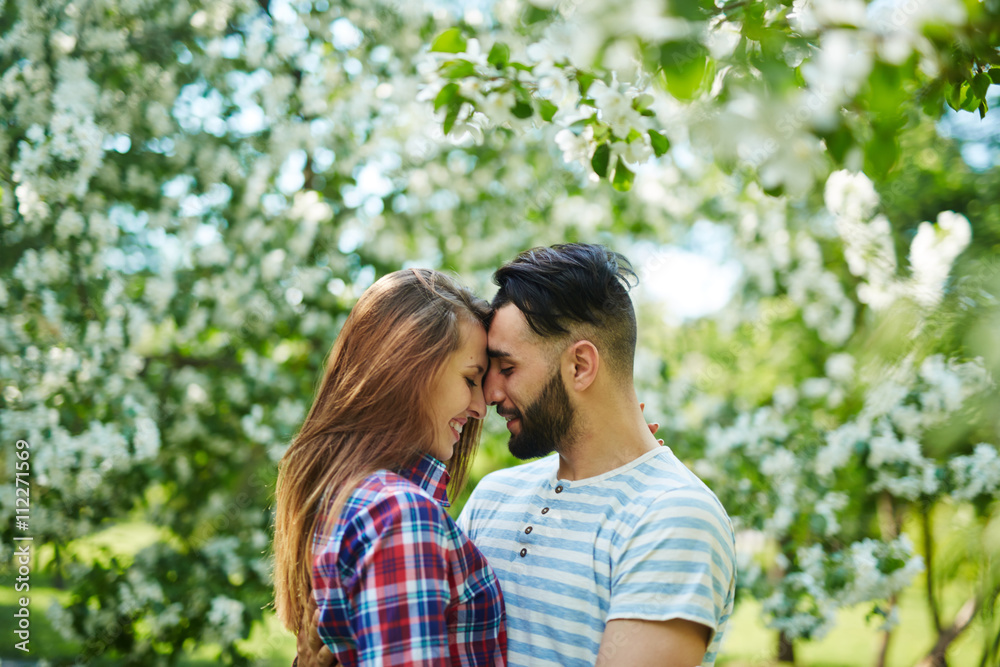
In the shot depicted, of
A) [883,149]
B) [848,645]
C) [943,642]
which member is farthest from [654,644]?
[848,645]

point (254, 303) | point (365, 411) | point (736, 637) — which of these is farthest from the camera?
point (736, 637)

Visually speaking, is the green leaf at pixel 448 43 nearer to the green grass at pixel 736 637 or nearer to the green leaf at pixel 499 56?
the green leaf at pixel 499 56

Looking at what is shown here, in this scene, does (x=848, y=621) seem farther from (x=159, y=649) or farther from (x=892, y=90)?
(x=892, y=90)

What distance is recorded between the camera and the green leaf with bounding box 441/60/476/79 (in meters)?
1.62

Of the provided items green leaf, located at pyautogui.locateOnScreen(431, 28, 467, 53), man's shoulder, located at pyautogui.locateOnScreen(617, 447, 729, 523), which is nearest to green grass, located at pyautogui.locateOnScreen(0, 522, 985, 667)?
man's shoulder, located at pyautogui.locateOnScreen(617, 447, 729, 523)

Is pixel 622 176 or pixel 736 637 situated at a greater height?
pixel 622 176

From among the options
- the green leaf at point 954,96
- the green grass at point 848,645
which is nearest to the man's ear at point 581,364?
the green leaf at point 954,96

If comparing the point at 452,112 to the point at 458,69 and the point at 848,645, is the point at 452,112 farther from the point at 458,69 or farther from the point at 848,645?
the point at 848,645

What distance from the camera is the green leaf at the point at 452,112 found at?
167 centimetres

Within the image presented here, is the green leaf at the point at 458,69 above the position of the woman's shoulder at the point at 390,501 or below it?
above

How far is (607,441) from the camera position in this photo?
177 cm

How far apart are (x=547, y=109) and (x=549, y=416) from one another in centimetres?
80

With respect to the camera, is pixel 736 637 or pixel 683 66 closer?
pixel 683 66

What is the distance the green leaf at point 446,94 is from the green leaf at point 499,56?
4.2 inches
